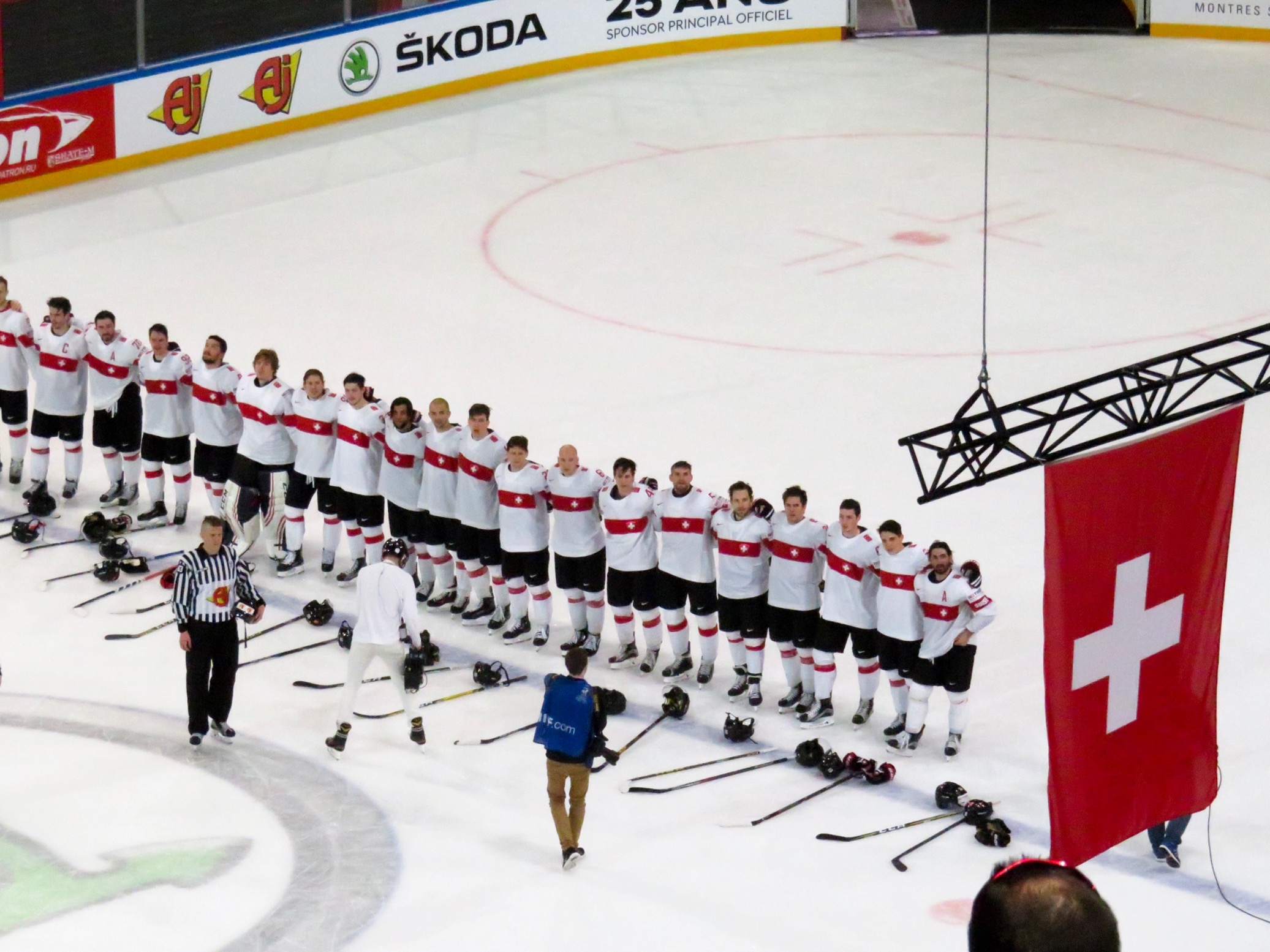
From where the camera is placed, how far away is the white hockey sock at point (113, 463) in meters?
14.7

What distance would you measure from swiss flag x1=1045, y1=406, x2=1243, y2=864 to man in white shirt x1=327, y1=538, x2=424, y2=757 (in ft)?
→ 12.9

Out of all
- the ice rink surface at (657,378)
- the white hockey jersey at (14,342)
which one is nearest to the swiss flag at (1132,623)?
the ice rink surface at (657,378)

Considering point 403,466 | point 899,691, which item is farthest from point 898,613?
point 403,466

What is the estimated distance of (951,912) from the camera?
9.74 m

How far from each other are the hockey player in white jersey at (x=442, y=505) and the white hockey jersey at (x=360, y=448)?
44 cm

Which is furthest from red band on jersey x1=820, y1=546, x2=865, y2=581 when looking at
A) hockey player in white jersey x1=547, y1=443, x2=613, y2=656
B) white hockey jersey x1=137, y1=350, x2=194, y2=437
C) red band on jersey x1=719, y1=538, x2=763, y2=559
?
white hockey jersey x1=137, y1=350, x2=194, y2=437

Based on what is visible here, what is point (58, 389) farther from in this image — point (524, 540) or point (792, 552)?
point (792, 552)

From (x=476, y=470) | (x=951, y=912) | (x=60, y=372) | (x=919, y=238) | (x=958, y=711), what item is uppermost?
(x=60, y=372)

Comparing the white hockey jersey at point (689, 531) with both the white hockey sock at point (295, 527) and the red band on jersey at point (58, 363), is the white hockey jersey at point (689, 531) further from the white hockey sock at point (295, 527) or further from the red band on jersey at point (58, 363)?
the red band on jersey at point (58, 363)

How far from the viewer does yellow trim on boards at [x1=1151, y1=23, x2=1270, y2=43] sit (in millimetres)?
28625

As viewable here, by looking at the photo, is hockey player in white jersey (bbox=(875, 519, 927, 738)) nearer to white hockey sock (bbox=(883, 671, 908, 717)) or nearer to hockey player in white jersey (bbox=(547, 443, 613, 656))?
white hockey sock (bbox=(883, 671, 908, 717))

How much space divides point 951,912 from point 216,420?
6.74m

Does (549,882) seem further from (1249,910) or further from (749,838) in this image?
(1249,910)

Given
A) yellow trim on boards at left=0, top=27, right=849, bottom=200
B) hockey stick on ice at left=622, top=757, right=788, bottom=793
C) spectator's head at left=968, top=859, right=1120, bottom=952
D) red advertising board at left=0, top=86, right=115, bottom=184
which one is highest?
spectator's head at left=968, top=859, right=1120, bottom=952
